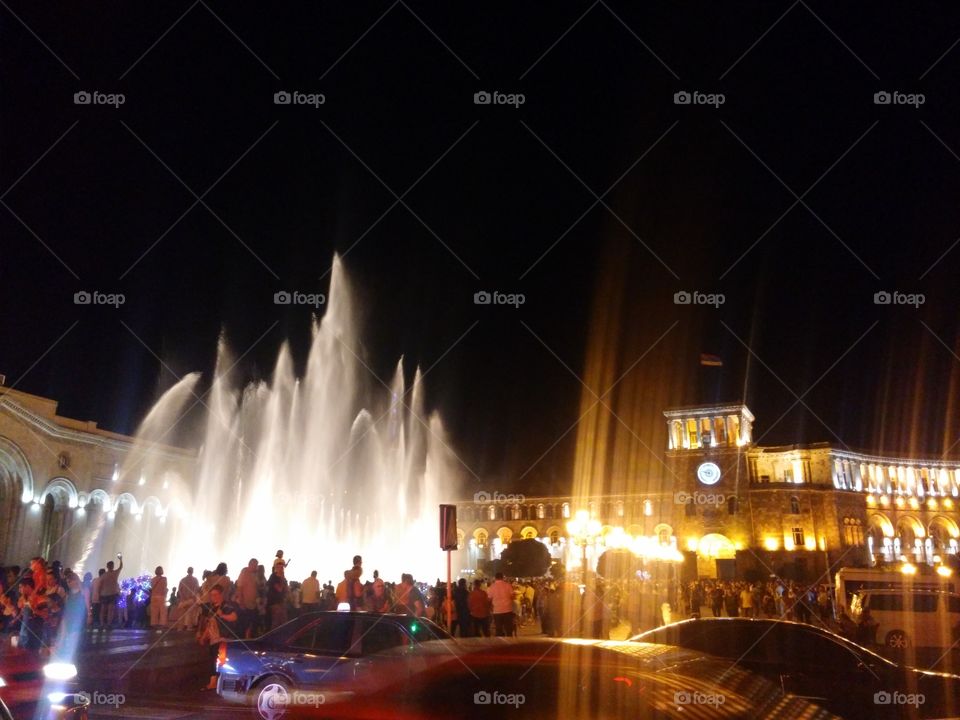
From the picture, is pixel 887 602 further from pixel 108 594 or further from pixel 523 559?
pixel 108 594

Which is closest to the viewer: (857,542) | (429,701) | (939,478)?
(429,701)

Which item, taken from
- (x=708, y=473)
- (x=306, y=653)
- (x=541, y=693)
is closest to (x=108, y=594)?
(x=306, y=653)

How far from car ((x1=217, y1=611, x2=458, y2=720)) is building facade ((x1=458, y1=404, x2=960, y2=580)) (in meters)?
63.8

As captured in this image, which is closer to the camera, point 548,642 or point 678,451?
point 548,642

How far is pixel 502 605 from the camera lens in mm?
16234

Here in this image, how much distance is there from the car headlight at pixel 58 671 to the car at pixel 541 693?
4.32 m

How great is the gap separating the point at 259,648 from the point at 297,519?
2382 centimetres

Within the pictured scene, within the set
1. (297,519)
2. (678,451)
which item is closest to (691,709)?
(297,519)

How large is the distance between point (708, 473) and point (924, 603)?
6535cm

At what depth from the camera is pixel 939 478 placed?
93.0 meters

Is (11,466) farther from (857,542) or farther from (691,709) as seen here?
(857,542)

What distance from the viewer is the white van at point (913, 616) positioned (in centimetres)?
1900

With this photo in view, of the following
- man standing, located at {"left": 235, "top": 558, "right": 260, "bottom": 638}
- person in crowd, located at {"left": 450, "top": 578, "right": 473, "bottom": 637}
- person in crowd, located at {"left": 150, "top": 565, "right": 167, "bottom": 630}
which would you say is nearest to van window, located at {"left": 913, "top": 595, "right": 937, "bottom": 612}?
person in crowd, located at {"left": 450, "top": 578, "right": 473, "bottom": 637}

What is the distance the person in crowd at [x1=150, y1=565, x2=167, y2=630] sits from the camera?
18.7 meters
